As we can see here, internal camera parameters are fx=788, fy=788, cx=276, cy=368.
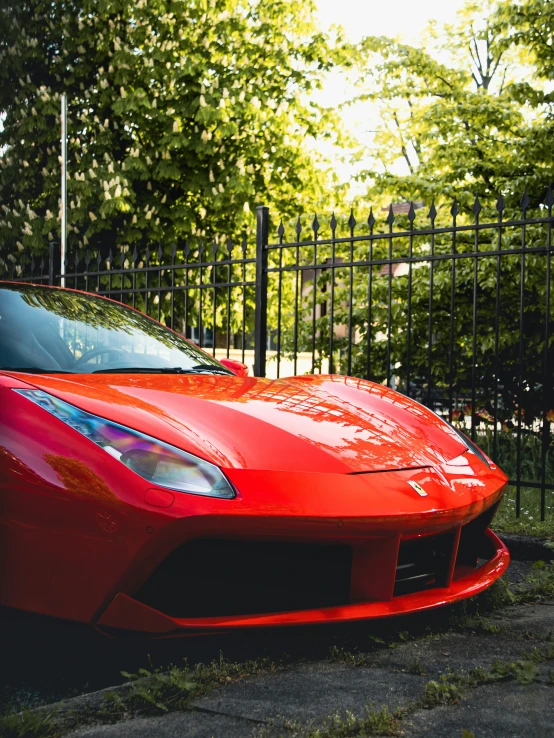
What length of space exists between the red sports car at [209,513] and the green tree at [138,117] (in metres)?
Result: 10.8

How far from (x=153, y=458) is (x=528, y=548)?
2.69m

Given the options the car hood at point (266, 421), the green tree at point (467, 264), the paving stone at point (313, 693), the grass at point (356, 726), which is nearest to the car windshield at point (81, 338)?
the car hood at point (266, 421)

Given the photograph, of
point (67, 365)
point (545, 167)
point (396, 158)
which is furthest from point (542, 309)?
point (396, 158)

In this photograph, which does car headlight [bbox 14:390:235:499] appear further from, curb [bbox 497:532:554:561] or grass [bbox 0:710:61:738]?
curb [bbox 497:532:554:561]

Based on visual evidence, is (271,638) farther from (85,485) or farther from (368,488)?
(85,485)

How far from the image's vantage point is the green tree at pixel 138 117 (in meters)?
13.5

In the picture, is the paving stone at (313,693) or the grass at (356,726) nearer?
the grass at (356,726)

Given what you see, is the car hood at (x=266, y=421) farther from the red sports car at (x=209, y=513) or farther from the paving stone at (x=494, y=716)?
the paving stone at (x=494, y=716)

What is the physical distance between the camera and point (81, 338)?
3.56 m

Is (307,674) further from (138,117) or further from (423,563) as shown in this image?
(138,117)

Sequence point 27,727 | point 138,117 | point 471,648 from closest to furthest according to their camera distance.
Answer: point 27,727 < point 471,648 < point 138,117

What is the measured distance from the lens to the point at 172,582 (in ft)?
7.74

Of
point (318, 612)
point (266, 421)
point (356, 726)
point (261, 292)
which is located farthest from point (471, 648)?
point (261, 292)

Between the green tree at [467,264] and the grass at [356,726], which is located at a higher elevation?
the green tree at [467,264]
